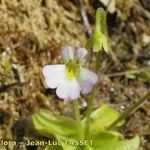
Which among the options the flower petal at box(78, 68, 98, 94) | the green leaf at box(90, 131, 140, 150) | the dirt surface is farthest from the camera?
the dirt surface

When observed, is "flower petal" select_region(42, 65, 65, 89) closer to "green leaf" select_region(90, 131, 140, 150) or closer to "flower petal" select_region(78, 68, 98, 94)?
"flower petal" select_region(78, 68, 98, 94)

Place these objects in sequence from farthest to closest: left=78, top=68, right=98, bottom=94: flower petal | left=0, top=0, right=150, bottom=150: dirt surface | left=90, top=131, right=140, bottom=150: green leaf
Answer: left=0, top=0, right=150, bottom=150: dirt surface, left=90, top=131, right=140, bottom=150: green leaf, left=78, top=68, right=98, bottom=94: flower petal

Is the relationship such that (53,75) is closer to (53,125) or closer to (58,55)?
(53,125)

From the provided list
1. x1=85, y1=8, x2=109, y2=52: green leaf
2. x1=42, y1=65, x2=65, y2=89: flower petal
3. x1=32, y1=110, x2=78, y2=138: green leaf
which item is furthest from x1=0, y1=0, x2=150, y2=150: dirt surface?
x1=85, y1=8, x2=109, y2=52: green leaf

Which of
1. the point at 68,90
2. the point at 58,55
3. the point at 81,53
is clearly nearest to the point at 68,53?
the point at 81,53

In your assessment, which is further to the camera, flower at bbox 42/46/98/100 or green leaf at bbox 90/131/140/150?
green leaf at bbox 90/131/140/150

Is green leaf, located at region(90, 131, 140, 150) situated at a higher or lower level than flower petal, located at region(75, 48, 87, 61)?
lower

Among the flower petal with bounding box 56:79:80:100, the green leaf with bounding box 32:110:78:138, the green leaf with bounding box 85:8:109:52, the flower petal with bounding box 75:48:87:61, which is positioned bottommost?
the green leaf with bounding box 32:110:78:138
